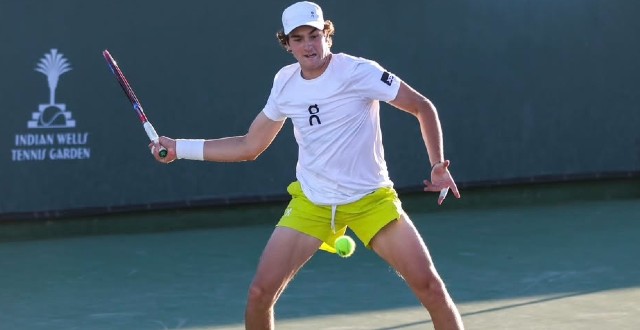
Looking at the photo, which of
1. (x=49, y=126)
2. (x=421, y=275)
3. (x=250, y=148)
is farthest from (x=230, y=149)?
(x=49, y=126)

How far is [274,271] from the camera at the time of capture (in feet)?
17.5

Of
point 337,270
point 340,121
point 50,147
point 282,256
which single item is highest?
point 340,121

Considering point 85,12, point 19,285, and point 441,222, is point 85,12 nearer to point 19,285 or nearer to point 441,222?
point 19,285

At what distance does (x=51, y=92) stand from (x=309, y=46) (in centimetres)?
400

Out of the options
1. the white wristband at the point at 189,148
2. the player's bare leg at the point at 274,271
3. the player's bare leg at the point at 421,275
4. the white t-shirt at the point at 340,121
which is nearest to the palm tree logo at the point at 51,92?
the white wristband at the point at 189,148

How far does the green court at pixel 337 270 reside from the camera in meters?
6.80

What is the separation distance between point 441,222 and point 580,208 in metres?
1.15

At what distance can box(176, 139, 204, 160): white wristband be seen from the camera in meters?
5.63

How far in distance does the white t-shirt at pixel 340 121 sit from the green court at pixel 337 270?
129 centimetres

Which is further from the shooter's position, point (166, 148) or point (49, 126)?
point (49, 126)

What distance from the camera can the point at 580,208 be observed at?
391 inches

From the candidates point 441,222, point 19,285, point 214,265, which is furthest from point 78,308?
point 441,222

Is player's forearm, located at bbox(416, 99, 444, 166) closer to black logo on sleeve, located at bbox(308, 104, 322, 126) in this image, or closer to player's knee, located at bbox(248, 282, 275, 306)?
black logo on sleeve, located at bbox(308, 104, 322, 126)

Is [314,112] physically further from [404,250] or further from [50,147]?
[50,147]
